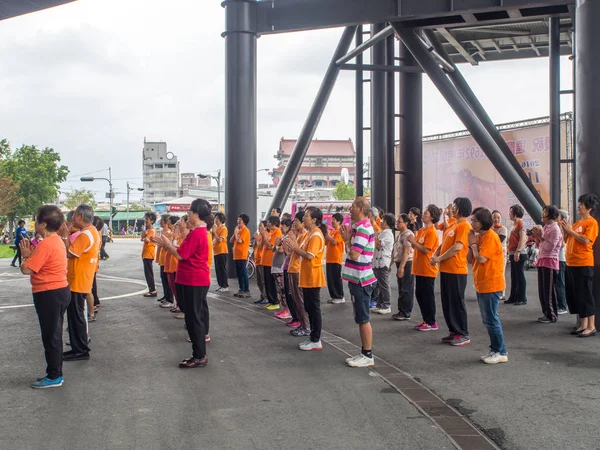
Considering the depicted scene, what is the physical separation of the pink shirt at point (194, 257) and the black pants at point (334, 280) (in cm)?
525

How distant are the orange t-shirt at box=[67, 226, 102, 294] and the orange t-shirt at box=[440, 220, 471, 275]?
472cm

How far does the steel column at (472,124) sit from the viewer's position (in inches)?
645

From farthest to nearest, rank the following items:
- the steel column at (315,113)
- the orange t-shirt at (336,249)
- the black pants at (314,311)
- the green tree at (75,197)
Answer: the green tree at (75,197)
the steel column at (315,113)
the orange t-shirt at (336,249)
the black pants at (314,311)

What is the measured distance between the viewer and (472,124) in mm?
17156

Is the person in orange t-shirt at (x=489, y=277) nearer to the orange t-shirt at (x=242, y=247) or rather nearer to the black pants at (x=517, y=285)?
the black pants at (x=517, y=285)

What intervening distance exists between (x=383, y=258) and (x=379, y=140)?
9557 millimetres

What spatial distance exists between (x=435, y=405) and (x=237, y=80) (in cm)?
1389

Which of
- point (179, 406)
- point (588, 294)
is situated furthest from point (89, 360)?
point (588, 294)

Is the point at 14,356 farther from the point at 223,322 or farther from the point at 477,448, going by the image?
the point at 477,448

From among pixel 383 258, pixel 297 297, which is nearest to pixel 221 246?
pixel 383 258

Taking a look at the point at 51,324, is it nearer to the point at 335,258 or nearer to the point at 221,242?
the point at 335,258

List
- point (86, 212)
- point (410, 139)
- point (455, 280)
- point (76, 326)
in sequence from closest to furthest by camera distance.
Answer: point (76, 326)
point (86, 212)
point (455, 280)
point (410, 139)

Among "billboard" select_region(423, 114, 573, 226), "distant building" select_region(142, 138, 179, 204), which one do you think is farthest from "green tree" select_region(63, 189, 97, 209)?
"billboard" select_region(423, 114, 573, 226)

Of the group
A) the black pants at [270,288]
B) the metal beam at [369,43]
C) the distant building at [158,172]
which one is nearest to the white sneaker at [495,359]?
the black pants at [270,288]
